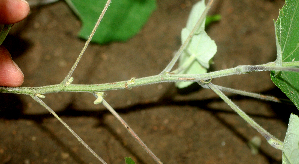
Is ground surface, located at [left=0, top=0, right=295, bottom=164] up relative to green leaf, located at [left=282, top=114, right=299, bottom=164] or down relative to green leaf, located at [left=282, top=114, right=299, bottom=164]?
down

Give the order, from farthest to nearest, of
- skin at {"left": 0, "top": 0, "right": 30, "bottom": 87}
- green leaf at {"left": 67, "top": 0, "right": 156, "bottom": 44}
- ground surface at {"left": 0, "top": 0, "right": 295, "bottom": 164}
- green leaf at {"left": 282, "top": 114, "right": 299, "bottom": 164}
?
green leaf at {"left": 67, "top": 0, "right": 156, "bottom": 44} → ground surface at {"left": 0, "top": 0, "right": 295, "bottom": 164} → skin at {"left": 0, "top": 0, "right": 30, "bottom": 87} → green leaf at {"left": 282, "top": 114, "right": 299, "bottom": 164}

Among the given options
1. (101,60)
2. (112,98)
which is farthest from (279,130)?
(101,60)

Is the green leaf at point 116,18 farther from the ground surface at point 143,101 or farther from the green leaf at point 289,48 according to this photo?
the green leaf at point 289,48

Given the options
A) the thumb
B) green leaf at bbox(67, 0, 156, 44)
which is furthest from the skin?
green leaf at bbox(67, 0, 156, 44)

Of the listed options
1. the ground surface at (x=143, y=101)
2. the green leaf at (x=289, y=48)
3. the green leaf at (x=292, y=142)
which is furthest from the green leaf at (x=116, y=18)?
the green leaf at (x=292, y=142)

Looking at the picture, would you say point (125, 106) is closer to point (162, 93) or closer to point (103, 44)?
point (162, 93)

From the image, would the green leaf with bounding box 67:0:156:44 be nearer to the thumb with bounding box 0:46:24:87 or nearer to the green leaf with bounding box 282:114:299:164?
the thumb with bounding box 0:46:24:87
